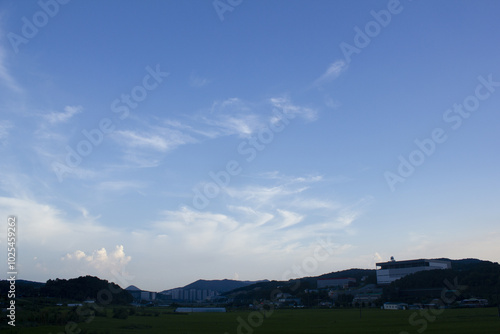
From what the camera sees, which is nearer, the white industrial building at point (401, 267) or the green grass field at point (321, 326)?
the green grass field at point (321, 326)

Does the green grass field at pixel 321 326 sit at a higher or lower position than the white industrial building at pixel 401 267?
lower

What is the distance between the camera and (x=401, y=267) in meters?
114

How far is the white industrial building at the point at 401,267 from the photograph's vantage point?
110 meters

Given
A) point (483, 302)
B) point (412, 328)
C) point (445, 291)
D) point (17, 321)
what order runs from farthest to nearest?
1. point (445, 291)
2. point (483, 302)
3. point (17, 321)
4. point (412, 328)

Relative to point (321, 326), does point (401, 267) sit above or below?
above

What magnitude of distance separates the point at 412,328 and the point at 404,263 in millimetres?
83487

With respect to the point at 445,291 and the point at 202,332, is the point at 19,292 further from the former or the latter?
the point at 445,291

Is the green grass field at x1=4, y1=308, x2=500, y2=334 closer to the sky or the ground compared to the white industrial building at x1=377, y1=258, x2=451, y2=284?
closer to the ground

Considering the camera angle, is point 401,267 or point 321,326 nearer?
point 321,326

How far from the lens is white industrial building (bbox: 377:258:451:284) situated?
360ft

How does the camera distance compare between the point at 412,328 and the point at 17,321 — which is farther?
the point at 17,321

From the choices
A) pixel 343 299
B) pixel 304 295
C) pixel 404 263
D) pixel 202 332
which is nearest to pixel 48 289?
pixel 304 295

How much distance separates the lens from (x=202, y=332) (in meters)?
38.0

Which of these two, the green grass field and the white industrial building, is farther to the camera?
the white industrial building
